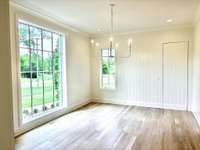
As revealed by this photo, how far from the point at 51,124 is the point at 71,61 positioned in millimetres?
2177

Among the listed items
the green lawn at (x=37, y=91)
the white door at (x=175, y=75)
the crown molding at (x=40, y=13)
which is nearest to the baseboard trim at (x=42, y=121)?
the green lawn at (x=37, y=91)

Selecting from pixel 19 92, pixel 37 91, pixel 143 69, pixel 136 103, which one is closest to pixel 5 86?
pixel 19 92

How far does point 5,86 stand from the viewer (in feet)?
3.59

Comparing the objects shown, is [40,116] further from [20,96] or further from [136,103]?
[136,103]

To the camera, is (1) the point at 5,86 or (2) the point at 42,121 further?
(2) the point at 42,121

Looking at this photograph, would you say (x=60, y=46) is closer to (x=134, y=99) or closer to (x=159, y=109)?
(x=134, y=99)

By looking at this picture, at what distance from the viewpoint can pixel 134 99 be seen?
6.04 meters

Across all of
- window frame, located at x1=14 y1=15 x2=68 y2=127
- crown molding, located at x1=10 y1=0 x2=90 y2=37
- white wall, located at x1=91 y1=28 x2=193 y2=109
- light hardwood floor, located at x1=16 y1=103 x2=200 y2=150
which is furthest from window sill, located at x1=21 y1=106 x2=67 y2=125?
crown molding, located at x1=10 y1=0 x2=90 y2=37

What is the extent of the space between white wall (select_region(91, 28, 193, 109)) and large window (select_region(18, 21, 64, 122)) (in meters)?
2.25

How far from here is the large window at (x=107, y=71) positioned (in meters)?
6.38

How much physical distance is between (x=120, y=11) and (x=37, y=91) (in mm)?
2886

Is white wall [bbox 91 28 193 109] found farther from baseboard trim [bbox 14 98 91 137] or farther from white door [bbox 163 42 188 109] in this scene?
baseboard trim [bbox 14 98 91 137]

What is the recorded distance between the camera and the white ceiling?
3289 mm

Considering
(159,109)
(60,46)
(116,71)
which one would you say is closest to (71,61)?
(60,46)
